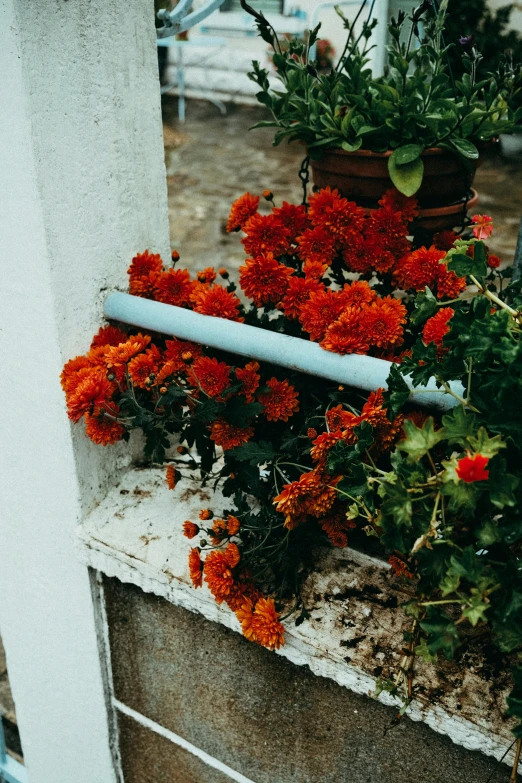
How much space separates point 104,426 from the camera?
1.29m

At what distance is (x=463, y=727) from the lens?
1.07 m

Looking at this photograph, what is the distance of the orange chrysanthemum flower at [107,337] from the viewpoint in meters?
1.40

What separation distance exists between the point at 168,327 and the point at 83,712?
3.26ft

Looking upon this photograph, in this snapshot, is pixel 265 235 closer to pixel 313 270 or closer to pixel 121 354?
pixel 313 270

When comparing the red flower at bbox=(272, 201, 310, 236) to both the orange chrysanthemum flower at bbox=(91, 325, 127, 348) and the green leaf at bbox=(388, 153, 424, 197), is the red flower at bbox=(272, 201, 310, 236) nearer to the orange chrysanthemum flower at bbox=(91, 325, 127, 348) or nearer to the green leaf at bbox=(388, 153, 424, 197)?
the green leaf at bbox=(388, 153, 424, 197)

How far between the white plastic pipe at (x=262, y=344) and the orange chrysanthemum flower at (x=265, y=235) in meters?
0.20

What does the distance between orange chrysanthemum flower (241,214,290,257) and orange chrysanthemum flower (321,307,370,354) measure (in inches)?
10.9

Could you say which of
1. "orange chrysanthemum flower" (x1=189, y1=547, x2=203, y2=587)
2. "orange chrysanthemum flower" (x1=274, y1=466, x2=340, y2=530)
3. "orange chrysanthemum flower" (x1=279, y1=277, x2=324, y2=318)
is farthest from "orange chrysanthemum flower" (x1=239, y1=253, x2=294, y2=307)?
"orange chrysanthemum flower" (x1=189, y1=547, x2=203, y2=587)

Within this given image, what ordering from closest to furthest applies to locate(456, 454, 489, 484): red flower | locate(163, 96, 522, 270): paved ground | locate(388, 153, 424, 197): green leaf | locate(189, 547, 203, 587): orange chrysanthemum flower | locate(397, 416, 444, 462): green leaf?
locate(456, 454, 489, 484): red flower → locate(397, 416, 444, 462): green leaf → locate(189, 547, 203, 587): orange chrysanthemum flower → locate(388, 153, 424, 197): green leaf → locate(163, 96, 522, 270): paved ground

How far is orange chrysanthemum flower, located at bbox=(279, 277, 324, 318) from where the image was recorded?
127cm

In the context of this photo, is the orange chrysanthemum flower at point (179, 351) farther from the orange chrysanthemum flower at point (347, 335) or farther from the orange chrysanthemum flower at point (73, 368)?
the orange chrysanthemum flower at point (347, 335)

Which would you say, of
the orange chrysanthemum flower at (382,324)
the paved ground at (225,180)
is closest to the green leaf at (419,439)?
the orange chrysanthemum flower at (382,324)

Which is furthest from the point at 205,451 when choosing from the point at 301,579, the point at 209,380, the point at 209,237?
the point at 209,237

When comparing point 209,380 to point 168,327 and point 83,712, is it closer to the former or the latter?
point 168,327
